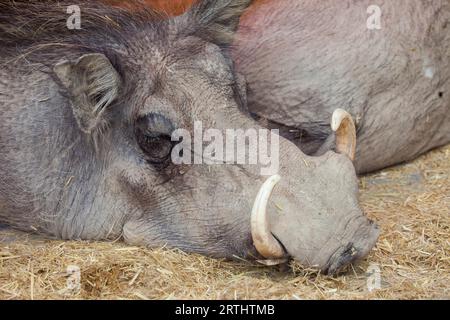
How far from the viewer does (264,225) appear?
4.06 m

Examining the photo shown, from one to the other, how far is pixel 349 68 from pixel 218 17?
108cm

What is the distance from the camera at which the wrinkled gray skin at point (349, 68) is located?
18.6 feet

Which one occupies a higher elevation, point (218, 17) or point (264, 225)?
point (218, 17)

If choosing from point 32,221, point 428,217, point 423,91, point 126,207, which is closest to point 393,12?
point 423,91

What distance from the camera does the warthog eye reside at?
4570 millimetres

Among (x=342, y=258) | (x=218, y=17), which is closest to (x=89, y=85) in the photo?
(x=218, y=17)

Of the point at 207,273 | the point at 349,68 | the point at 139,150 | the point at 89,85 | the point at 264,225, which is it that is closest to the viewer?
the point at 264,225

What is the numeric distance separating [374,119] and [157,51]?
1.69 metres

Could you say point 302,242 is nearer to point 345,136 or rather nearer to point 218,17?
point 345,136

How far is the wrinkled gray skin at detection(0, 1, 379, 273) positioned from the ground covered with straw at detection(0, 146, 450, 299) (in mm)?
124

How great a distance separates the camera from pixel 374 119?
576 cm

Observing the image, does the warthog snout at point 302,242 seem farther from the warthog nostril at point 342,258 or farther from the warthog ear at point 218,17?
the warthog ear at point 218,17

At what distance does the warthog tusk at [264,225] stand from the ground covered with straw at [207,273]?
6.1 inches
